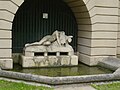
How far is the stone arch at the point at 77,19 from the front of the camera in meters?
A: 10.3

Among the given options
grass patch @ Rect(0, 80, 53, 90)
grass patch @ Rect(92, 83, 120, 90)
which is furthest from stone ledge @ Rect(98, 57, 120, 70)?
grass patch @ Rect(0, 80, 53, 90)

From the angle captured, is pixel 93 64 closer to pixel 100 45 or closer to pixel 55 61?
pixel 100 45

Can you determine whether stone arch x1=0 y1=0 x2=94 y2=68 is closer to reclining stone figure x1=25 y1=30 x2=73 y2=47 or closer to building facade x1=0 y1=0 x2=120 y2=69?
building facade x1=0 y1=0 x2=120 y2=69

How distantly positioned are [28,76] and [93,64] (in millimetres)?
3966

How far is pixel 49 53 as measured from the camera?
1148 cm

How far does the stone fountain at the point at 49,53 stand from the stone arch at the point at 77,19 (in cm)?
81

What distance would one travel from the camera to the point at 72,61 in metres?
11.5

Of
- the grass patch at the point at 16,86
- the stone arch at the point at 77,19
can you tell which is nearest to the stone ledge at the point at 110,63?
the stone arch at the point at 77,19

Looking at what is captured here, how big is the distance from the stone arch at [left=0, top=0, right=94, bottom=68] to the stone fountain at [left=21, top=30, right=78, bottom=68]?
81 cm

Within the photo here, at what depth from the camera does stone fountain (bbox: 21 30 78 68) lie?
35.7ft

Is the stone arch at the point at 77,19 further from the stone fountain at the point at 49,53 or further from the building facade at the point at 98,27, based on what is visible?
the stone fountain at the point at 49,53

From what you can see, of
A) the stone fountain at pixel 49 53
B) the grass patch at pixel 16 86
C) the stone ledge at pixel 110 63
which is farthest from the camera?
the stone fountain at pixel 49 53

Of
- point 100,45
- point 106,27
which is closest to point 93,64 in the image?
point 100,45

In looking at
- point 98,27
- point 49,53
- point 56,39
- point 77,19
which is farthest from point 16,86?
point 77,19
